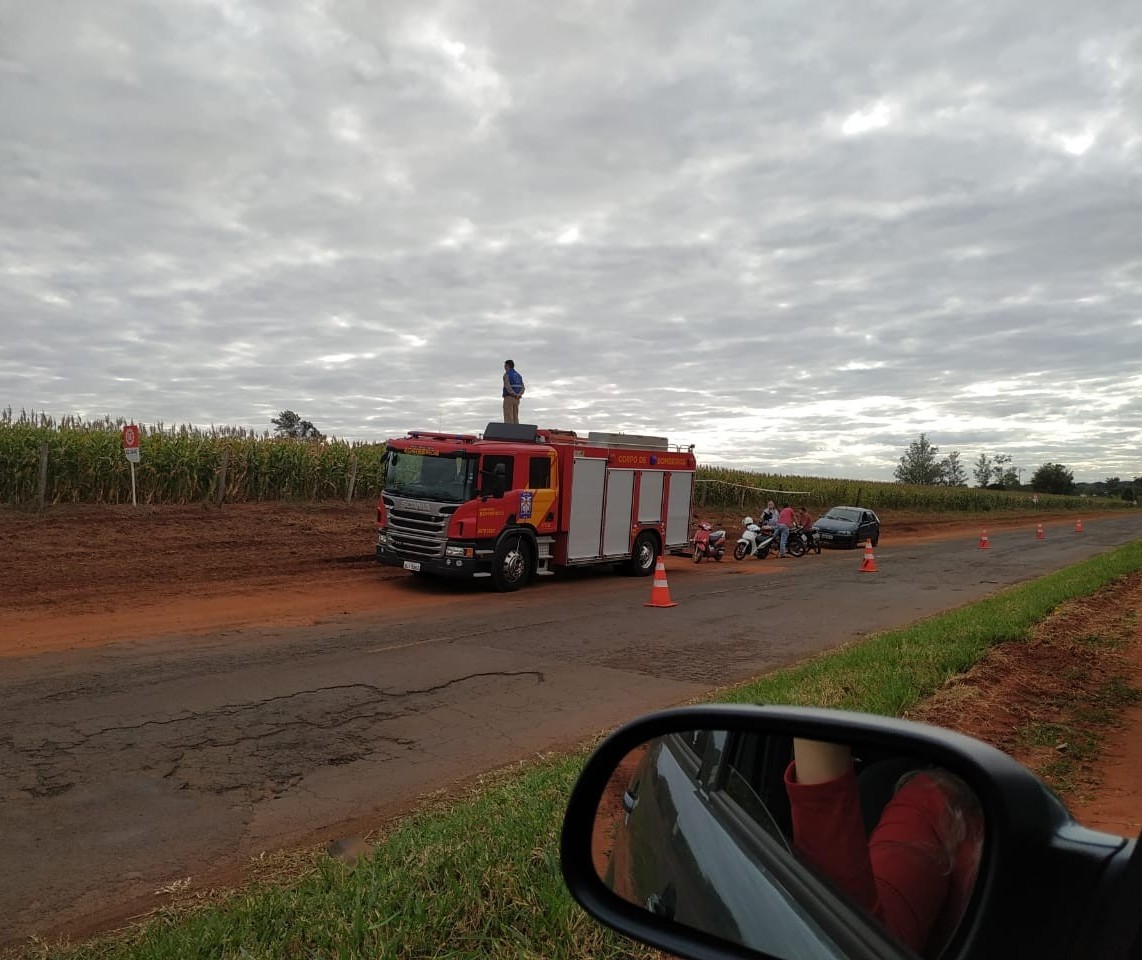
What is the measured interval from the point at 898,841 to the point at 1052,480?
154370 mm

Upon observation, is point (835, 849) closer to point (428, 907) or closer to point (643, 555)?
point (428, 907)

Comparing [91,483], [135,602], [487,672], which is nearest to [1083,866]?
[487,672]

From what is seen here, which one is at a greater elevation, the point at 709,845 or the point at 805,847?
the point at 805,847

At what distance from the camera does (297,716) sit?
7.16 m

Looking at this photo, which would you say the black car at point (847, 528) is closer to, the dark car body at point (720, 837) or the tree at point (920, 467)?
the dark car body at point (720, 837)

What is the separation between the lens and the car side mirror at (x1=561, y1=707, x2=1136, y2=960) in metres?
1.15

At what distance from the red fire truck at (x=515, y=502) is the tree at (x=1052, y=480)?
444ft

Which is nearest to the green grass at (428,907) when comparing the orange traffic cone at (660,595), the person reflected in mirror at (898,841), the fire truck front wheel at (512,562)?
the person reflected in mirror at (898,841)

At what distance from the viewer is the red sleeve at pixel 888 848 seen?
1.30 metres

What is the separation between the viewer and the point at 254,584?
1495 centimetres

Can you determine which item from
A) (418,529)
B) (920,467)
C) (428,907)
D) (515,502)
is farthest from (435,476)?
(920,467)

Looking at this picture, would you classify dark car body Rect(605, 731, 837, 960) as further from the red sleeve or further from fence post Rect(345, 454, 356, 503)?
fence post Rect(345, 454, 356, 503)

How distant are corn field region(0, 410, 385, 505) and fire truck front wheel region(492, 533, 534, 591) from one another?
541 centimetres

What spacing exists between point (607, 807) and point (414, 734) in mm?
4739
